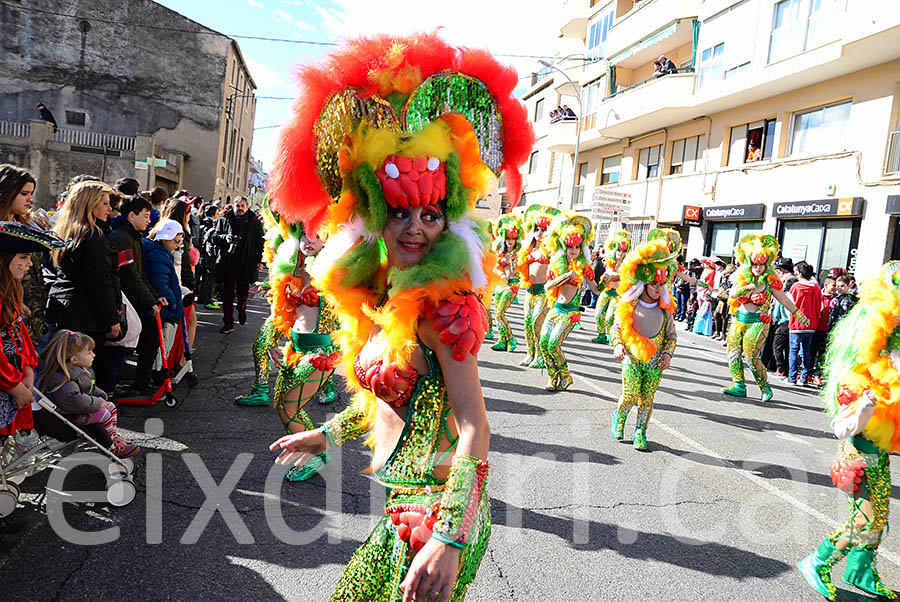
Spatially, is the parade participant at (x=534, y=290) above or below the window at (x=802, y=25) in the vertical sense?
below

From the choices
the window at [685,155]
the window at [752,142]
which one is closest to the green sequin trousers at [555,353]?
the window at [752,142]

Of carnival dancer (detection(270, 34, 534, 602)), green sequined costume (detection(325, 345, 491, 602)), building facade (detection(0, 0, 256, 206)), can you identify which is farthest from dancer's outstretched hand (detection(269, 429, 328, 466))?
building facade (detection(0, 0, 256, 206))

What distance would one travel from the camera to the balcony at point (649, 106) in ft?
65.4

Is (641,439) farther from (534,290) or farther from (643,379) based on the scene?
(534,290)

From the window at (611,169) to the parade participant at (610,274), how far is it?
15333mm

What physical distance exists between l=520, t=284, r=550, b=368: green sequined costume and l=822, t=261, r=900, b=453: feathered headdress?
5.44 m

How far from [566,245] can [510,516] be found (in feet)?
17.0

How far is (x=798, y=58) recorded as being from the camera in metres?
15.5

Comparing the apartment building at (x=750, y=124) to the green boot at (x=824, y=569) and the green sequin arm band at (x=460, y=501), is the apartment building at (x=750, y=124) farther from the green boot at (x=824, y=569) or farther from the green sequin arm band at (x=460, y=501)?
the green sequin arm band at (x=460, y=501)

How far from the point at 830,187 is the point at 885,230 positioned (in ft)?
6.45

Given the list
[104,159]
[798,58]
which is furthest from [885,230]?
[104,159]

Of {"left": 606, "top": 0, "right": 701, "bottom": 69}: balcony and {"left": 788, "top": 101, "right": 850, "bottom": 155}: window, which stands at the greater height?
{"left": 606, "top": 0, "right": 701, "bottom": 69}: balcony

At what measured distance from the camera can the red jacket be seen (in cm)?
970

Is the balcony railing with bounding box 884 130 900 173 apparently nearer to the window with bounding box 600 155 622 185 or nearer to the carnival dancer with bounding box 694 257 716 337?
the carnival dancer with bounding box 694 257 716 337
